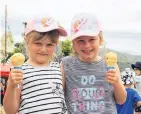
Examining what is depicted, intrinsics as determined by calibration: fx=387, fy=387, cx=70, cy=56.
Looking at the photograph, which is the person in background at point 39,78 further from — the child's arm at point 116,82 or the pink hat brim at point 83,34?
the child's arm at point 116,82

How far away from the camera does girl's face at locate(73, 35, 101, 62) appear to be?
3.43 meters

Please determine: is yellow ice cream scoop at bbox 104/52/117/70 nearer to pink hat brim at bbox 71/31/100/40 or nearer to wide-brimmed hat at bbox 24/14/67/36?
pink hat brim at bbox 71/31/100/40

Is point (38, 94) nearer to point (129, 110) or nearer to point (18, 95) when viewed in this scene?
point (18, 95)

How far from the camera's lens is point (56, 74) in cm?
342

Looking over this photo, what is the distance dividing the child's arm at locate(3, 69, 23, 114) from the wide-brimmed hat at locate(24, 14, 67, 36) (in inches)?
18.2

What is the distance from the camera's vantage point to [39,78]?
3.32m

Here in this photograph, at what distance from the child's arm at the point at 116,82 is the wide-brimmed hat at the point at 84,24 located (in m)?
0.39

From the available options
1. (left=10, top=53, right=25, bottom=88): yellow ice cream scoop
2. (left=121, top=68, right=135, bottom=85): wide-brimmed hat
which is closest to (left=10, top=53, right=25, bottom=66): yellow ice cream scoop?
(left=10, top=53, right=25, bottom=88): yellow ice cream scoop

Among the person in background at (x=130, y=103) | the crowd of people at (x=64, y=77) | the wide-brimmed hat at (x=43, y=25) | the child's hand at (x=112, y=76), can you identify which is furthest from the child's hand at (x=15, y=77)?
the person in background at (x=130, y=103)

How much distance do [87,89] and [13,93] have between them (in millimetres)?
713

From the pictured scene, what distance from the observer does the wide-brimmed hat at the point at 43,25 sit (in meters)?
3.33

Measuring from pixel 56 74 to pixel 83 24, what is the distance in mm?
534

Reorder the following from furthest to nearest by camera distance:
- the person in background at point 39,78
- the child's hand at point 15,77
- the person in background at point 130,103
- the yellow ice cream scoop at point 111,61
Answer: the person in background at point 130,103 → the yellow ice cream scoop at point 111,61 → the person in background at point 39,78 → the child's hand at point 15,77

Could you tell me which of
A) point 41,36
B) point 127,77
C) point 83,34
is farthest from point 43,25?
point 127,77
